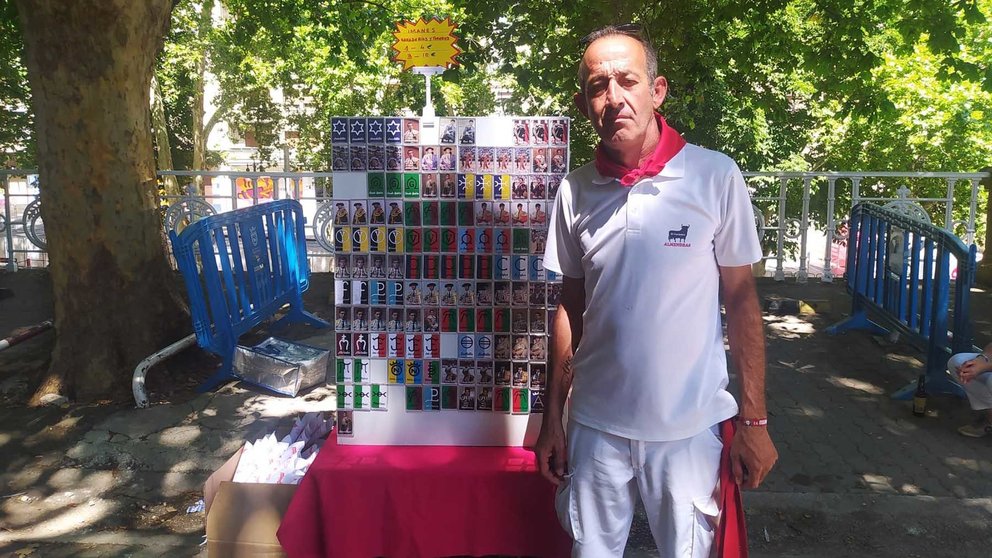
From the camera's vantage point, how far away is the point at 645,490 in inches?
87.1

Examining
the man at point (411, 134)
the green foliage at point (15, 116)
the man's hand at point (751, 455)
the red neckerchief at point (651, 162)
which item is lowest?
the man's hand at point (751, 455)

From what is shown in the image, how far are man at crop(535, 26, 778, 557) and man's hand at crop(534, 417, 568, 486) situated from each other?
0.12m

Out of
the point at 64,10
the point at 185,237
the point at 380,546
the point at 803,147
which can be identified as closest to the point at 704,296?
the point at 380,546

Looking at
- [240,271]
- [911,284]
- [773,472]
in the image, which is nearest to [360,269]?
[773,472]

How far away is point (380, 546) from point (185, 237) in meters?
3.36

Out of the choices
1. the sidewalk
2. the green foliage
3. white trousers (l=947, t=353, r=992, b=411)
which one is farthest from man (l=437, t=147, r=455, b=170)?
the green foliage

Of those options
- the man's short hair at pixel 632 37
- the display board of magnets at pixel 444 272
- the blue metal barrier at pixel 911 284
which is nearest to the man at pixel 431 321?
the display board of magnets at pixel 444 272

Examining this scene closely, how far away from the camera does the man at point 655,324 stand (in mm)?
2133

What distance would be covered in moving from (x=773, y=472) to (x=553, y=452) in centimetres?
260

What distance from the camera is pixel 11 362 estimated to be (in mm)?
6582

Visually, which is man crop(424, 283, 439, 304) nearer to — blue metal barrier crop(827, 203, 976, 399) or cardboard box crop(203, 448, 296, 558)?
cardboard box crop(203, 448, 296, 558)

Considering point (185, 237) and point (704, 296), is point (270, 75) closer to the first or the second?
point (185, 237)

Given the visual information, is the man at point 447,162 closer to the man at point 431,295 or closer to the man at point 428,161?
the man at point 428,161

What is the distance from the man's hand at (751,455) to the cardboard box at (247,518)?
1.73 meters
